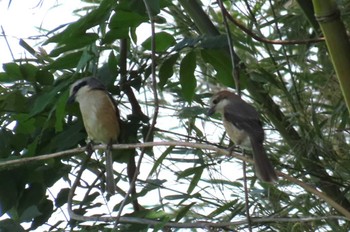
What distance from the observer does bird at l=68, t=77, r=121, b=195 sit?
2.98m

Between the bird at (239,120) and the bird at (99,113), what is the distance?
1.46ft

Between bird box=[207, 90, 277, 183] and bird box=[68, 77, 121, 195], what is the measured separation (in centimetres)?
44

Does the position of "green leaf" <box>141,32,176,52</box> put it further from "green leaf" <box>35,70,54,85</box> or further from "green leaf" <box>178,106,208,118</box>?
Result: "green leaf" <box>35,70,54,85</box>

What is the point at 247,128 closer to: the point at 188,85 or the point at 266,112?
the point at 266,112

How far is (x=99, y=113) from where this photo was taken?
346cm

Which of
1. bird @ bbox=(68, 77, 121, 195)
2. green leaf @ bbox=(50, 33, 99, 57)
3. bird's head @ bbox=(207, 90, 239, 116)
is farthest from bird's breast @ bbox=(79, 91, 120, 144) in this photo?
green leaf @ bbox=(50, 33, 99, 57)

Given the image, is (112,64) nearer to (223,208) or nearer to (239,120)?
(239,120)

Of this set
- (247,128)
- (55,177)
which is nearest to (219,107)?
(247,128)

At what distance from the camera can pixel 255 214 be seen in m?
3.14

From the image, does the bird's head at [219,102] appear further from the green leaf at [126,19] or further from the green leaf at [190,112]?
the green leaf at [126,19]

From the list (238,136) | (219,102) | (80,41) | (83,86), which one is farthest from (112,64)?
(238,136)

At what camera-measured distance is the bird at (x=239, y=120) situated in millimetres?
2982

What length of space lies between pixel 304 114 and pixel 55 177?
946 millimetres

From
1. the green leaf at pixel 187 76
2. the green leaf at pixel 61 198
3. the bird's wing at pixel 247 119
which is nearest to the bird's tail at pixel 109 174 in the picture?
the green leaf at pixel 61 198
